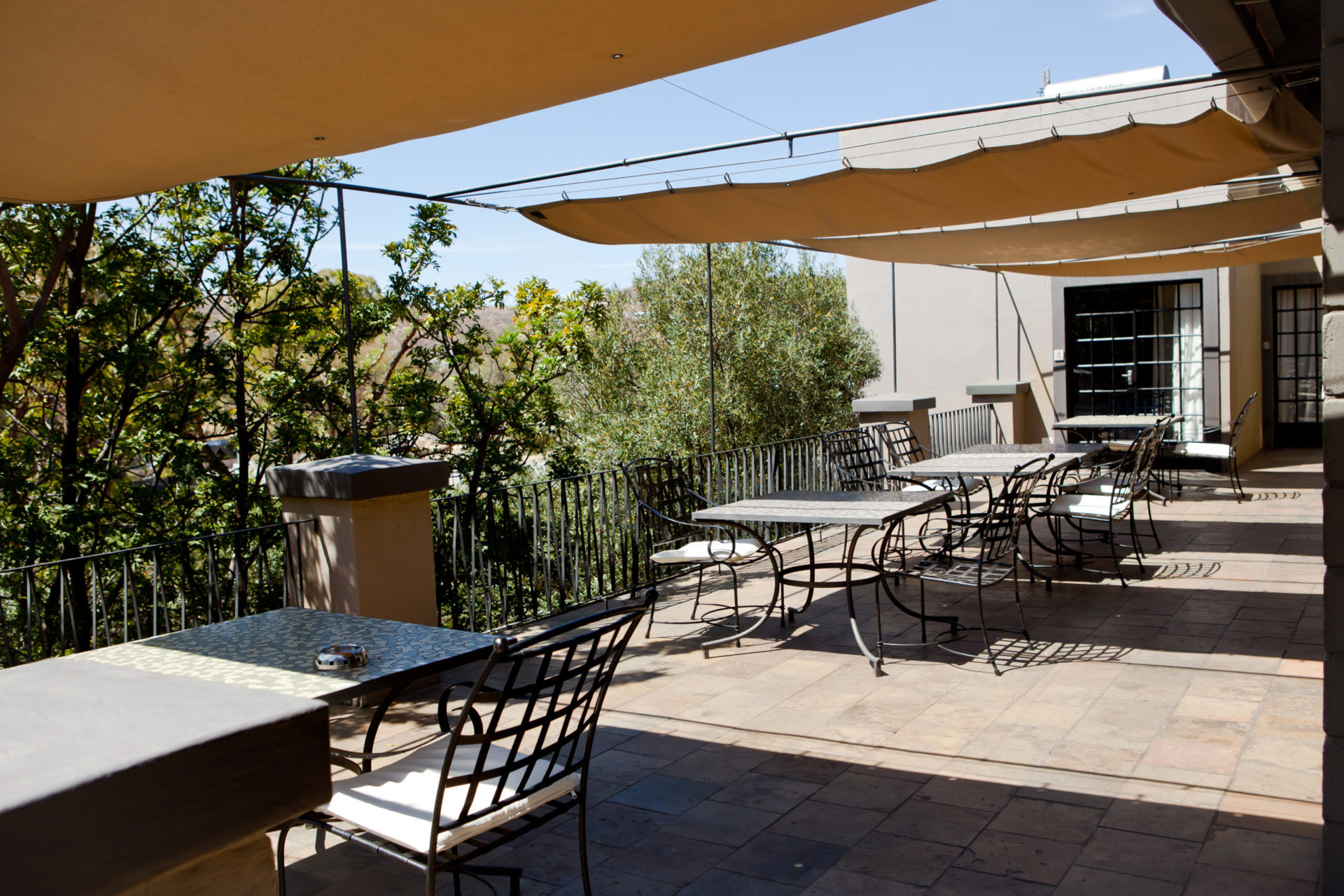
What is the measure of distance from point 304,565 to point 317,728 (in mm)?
3287

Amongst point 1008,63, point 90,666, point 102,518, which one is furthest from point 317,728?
point 1008,63

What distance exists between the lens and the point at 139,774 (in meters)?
1.18

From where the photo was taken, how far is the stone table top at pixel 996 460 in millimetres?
6348

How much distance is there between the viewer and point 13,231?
7.87 meters

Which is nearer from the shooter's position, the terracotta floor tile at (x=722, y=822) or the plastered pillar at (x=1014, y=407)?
the terracotta floor tile at (x=722, y=822)

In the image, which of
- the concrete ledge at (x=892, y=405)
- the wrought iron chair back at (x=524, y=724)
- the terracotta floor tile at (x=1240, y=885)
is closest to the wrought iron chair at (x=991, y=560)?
the terracotta floor tile at (x=1240, y=885)

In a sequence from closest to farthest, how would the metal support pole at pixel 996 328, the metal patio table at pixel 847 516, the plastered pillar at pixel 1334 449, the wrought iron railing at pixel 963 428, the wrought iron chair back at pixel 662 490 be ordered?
the plastered pillar at pixel 1334 449
the metal patio table at pixel 847 516
the wrought iron chair back at pixel 662 490
the wrought iron railing at pixel 963 428
the metal support pole at pixel 996 328

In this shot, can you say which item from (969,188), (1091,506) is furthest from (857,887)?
(1091,506)

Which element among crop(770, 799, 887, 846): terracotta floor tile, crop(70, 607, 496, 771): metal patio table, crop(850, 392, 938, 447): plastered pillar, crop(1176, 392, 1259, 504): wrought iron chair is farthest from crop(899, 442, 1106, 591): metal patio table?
crop(70, 607, 496, 771): metal patio table

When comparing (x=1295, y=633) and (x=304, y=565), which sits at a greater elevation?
(x=304, y=565)

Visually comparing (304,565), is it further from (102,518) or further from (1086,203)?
(102,518)

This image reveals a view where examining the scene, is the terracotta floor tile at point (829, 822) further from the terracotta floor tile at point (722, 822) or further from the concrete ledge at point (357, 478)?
the concrete ledge at point (357, 478)

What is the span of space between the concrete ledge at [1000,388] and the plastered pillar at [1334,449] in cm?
1008

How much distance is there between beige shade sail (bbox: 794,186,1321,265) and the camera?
5512 mm
